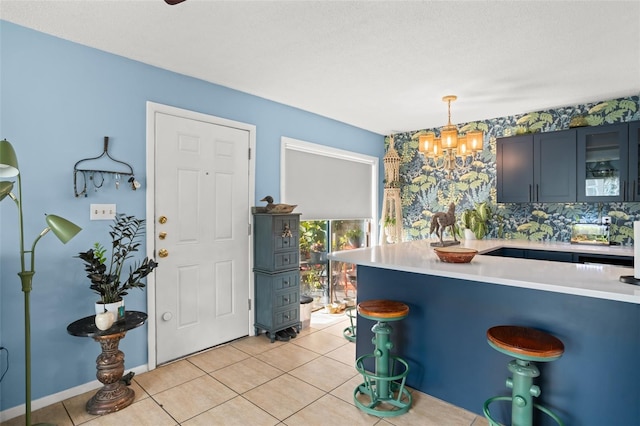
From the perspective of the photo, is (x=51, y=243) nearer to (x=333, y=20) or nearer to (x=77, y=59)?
(x=77, y=59)

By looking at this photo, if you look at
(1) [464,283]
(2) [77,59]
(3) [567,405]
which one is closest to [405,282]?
(1) [464,283]

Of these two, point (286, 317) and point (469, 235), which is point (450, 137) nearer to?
point (469, 235)

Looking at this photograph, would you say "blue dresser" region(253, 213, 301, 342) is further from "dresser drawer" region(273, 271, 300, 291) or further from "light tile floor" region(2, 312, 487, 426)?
"light tile floor" region(2, 312, 487, 426)

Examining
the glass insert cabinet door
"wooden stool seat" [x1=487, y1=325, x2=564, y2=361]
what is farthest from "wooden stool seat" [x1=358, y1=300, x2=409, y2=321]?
the glass insert cabinet door

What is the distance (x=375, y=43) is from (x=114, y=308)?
2572 mm

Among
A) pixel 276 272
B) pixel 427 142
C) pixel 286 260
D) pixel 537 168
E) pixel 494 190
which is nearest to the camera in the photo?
pixel 427 142

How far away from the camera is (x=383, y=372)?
2332 millimetres

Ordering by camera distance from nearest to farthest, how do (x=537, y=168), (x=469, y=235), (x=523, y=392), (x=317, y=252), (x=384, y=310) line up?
1. (x=523, y=392)
2. (x=384, y=310)
3. (x=537, y=168)
4. (x=469, y=235)
5. (x=317, y=252)

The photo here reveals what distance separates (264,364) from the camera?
115 inches

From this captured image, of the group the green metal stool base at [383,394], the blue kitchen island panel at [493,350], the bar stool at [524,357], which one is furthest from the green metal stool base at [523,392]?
the green metal stool base at [383,394]

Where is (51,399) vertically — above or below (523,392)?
below

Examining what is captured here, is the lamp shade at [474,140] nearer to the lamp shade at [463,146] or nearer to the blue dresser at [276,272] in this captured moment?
the lamp shade at [463,146]

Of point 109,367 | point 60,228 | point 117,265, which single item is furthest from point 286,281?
point 60,228

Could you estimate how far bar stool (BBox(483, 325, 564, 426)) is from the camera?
1.68m
